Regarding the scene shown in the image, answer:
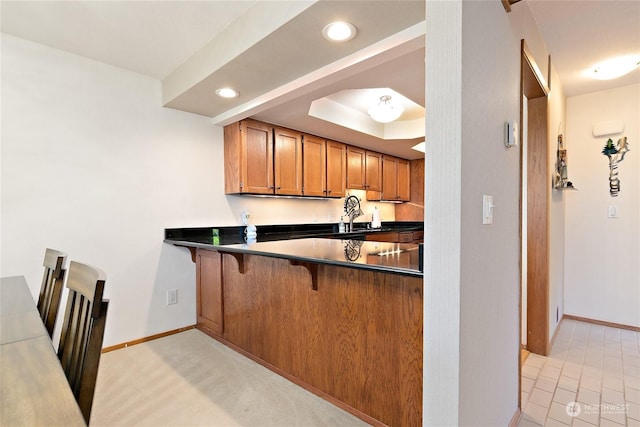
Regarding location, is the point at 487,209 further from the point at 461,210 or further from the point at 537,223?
the point at 537,223

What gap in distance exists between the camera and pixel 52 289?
131 centimetres

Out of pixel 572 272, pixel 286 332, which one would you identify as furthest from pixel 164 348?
pixel 572 272

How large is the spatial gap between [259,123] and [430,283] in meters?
2.74

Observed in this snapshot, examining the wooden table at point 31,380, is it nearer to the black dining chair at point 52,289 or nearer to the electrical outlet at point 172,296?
the black dining chair at point 52,289

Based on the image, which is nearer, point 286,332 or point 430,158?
point 430,158

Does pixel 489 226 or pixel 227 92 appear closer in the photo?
pixel 489 226

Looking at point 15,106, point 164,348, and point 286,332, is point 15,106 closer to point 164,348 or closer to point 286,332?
point 164,348

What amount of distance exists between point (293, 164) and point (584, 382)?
3.10 metres

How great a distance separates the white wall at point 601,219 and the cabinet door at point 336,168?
252 cm

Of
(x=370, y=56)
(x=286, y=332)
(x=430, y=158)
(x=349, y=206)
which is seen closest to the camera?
(x=430, y=158)

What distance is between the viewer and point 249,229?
3.12 m

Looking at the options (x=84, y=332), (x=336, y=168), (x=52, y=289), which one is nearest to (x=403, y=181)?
(x=336, y=168)

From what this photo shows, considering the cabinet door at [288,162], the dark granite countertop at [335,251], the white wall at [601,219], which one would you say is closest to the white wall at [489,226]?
the dark granite countertop at [335,251]

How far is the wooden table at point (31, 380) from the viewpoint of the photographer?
59cm
